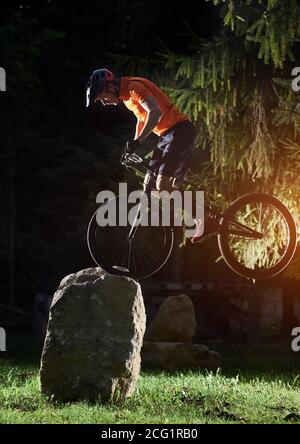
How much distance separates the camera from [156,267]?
7.59m

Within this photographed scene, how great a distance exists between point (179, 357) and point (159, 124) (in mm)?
8173

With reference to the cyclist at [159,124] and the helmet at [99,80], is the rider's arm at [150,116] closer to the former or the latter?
the cyclist at [159,124]

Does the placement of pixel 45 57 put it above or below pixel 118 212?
above

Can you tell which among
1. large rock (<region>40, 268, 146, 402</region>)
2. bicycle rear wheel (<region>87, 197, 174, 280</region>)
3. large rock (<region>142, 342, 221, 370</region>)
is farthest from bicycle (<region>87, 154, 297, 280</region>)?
large rock (<region>142, 342, 221, 370</region>)

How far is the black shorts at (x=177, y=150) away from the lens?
24.1 ft

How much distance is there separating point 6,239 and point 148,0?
7.57 m

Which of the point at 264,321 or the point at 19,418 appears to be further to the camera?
the point at 264,321

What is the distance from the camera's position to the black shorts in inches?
289

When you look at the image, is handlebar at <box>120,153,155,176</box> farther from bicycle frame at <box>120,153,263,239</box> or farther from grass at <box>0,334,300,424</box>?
grass at <box>0,334,300,424</box>
